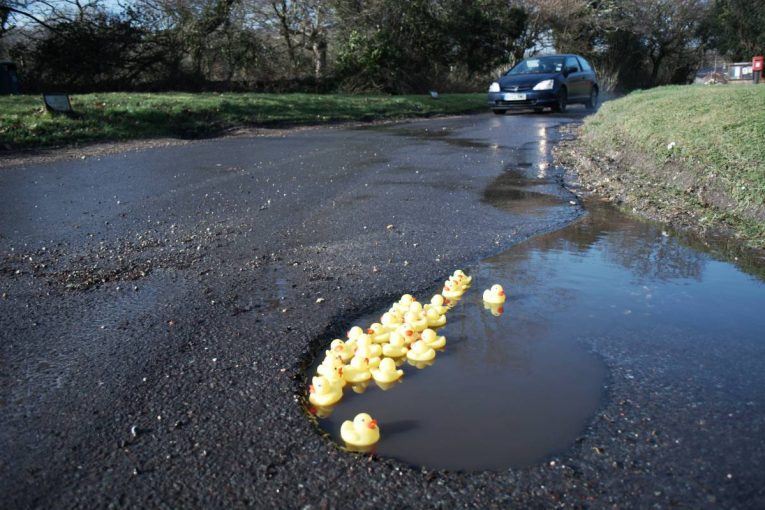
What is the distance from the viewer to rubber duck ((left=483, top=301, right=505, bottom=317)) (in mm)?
4367

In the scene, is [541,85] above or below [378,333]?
above

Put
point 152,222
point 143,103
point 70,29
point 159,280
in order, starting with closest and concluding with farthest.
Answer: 1. point 159,280
2. point 152,222
3. point 143,103
4. point 70,29

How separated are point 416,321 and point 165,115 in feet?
41.4

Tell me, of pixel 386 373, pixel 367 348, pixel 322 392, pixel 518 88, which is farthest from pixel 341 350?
pixel 518 88

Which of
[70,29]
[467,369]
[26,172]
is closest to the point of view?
[467,369]

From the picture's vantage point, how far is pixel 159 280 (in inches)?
193

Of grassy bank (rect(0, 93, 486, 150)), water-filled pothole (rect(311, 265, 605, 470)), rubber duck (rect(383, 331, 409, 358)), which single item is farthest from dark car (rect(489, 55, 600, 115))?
rubber duck (rect(383, 331, 409, 358))

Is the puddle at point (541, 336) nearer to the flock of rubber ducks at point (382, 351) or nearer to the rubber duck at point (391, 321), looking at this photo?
the flock of rubber ducks at point (382, 351)

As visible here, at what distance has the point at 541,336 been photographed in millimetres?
3996

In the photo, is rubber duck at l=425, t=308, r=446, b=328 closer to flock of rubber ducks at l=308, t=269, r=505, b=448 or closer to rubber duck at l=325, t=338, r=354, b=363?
flock of rubber ducks at l=308, t=269, r=505, b=448

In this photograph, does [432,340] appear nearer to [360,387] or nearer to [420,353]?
[420,353]

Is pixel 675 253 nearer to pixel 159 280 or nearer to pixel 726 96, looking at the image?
pixel 159 280

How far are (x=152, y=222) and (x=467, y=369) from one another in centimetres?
431

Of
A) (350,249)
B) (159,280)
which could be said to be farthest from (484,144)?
(159,280)
